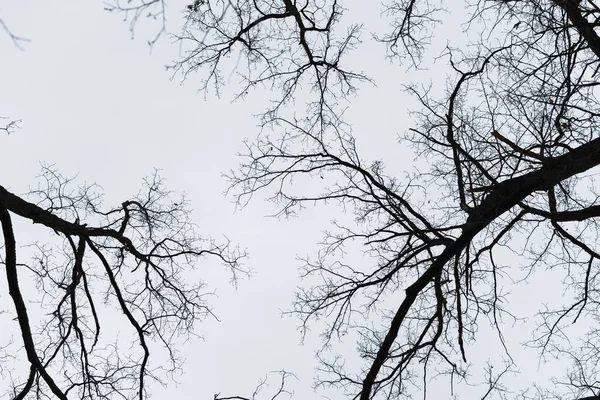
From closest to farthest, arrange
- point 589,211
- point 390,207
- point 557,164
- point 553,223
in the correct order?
point 557,164
point 589,211
point 553,223
point 390,207

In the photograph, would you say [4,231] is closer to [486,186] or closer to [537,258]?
[486,186]

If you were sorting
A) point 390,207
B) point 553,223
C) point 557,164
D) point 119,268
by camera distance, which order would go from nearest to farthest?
point 557,164, point 553,223, point 390,207, point 119,268

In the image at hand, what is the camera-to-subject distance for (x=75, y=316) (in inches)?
304

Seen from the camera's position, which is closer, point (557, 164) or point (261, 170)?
point (557, 164)

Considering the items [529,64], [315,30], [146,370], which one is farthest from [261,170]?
[529,64]

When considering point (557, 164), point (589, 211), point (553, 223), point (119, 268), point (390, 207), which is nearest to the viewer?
point (557, 164)

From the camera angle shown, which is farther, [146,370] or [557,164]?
[146,370]

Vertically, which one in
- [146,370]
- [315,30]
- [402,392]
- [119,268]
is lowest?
[402,392]

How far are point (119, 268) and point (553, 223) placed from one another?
5911 millimetres

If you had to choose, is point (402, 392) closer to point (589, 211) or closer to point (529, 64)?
point (589, 211)

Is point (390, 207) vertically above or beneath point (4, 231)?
above

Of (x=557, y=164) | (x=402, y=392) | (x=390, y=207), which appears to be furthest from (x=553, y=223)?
(x=402, y=392)

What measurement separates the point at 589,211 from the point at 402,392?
128 inches

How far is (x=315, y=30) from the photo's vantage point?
27.0 feet
